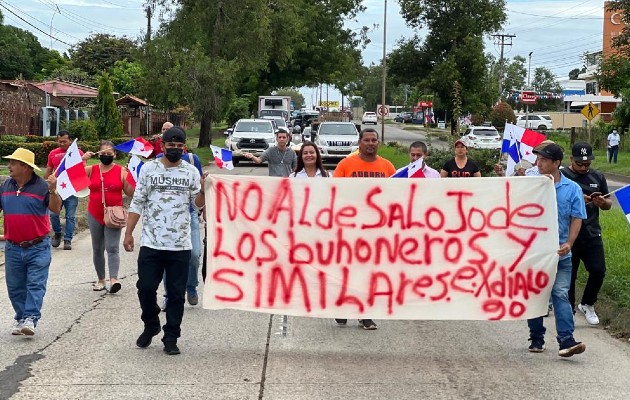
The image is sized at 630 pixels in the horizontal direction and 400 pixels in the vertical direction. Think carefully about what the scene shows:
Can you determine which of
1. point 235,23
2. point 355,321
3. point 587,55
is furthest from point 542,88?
point 355,321

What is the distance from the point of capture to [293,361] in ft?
22.9

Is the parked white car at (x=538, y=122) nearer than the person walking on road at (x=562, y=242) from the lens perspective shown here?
No

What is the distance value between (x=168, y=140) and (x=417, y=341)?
276 centimetres

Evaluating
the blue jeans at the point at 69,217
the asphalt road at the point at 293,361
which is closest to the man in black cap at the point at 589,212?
the asphalt road at the point at 293,361

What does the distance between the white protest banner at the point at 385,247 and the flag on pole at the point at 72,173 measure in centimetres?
212

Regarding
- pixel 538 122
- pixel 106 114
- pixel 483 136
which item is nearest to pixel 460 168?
pixel 106 114

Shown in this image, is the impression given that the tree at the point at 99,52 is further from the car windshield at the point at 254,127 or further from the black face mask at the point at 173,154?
the black face mask at the point at 173,154

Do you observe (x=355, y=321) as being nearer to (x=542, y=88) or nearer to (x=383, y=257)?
(x=383, y=257)

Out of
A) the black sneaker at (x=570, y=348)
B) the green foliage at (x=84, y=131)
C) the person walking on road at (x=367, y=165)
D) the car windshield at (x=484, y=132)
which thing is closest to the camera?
the black sneaker at (x=570, y=348)

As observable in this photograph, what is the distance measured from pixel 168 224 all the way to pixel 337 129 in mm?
26241

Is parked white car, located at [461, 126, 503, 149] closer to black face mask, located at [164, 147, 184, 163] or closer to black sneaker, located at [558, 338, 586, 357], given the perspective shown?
black sneaker, located at [558, 338, 586, 357]

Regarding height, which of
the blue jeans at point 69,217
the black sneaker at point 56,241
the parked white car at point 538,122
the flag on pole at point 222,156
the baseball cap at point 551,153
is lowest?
the black sneaker at point 56,241

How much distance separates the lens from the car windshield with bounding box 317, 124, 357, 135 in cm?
3281

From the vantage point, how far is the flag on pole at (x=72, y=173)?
8875mm
